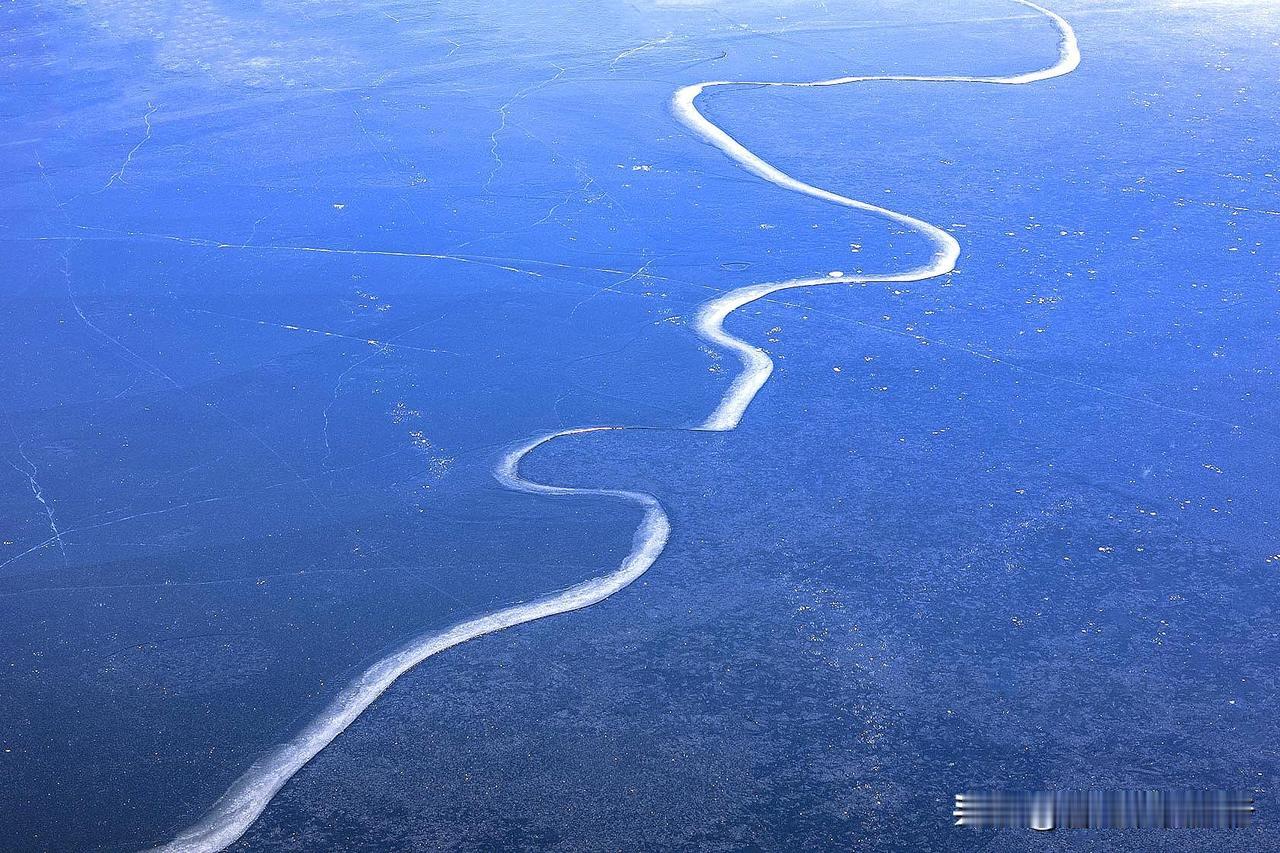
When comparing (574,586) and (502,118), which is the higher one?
(502,118)

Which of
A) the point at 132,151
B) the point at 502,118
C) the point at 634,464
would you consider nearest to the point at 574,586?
the point at 634,464

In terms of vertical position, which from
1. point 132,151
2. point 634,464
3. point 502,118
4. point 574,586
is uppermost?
point 502,118

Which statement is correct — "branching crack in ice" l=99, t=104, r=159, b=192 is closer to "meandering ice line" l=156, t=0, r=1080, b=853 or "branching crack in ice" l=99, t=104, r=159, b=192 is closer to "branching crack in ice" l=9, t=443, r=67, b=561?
"branching crack in ice" l=9, t=443, r=67, b=561

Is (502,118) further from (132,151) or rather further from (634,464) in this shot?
(634,464)

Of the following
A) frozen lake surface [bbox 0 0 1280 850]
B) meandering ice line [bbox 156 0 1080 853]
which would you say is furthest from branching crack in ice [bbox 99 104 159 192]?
meandering ice line [bbox 156 0 1080 853]

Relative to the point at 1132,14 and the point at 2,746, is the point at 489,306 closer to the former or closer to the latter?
the point at 2,746

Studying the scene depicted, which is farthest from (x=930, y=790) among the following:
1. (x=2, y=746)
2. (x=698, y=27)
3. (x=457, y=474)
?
(x=698, y=27)

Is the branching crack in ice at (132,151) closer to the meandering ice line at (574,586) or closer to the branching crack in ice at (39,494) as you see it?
Answer: the branching crack in ice at (39,494)
